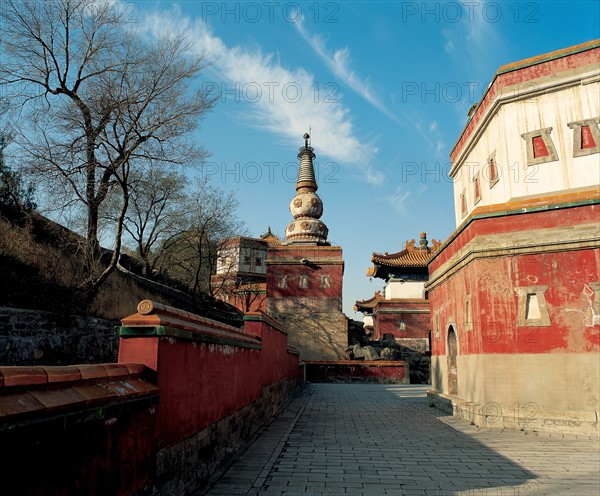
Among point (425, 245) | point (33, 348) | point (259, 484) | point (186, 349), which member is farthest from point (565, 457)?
point (425, 245)

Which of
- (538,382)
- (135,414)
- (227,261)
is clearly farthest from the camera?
(227,261)

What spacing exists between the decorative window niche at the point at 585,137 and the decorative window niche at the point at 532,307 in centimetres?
457

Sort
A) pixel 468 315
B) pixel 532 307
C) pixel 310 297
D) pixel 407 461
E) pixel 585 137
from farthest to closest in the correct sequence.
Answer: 1. pixel 310 297
2. pixel 585 137
3. pixel 468 315
4. pixel 532 307
5. pixel 407 461

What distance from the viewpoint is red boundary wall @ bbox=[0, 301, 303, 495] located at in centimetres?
239

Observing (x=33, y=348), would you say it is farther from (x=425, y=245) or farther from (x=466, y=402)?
(x=425, y=245)

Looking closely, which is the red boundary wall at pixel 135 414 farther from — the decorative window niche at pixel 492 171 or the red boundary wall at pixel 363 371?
the red boundary wall at pixel 363 371

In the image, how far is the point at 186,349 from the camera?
4789 mm

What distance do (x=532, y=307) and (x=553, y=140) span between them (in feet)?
17.0

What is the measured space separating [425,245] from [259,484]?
1350 inches

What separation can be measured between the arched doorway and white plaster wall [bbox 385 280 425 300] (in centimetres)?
2256

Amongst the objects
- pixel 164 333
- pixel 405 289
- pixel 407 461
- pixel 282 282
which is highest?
pixel 405 289

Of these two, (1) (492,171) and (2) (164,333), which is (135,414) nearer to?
(2) (164,333)

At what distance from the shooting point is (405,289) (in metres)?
35.1

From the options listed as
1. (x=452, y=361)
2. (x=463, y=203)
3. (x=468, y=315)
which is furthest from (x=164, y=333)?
(x=463, y=203)
